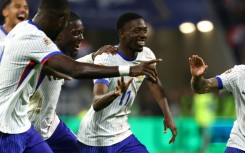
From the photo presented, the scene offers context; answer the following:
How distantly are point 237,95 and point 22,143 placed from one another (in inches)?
101

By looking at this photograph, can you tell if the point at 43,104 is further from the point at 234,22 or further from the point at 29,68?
→ the point at 234,22

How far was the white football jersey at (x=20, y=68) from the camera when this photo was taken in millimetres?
6332

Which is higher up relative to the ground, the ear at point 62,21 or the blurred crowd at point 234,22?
the blurred crowd at point 234,22

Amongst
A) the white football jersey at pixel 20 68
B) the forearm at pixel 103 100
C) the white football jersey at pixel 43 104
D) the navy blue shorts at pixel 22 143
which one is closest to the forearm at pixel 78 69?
the white football jersey at pixel 20 68

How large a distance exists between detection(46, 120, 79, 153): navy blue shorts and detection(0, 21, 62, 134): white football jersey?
74.5 inches

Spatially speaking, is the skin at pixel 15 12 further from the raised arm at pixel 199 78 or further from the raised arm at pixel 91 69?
the raised arm at pixel 91 69

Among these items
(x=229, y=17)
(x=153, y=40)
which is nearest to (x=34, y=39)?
(x=229, y=17)

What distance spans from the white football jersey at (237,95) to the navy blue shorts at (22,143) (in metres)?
2.19

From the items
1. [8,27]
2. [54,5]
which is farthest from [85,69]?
[8,27]

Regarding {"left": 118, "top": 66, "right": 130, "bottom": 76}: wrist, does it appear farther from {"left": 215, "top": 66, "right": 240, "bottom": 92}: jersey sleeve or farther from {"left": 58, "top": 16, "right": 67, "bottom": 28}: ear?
{"left": 215, "top": 66, "right": 240, "bottom": 92}: jersey sleeve

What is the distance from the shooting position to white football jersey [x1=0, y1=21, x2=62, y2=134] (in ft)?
20.8

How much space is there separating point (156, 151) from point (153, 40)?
435 inches

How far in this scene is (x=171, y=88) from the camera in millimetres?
25938

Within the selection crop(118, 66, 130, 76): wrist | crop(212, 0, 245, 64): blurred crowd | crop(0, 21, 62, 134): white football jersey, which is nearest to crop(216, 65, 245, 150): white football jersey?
crop(118, 66, 130, 76): wrist
